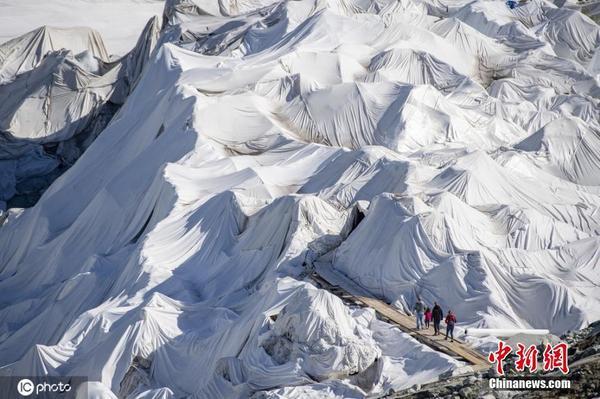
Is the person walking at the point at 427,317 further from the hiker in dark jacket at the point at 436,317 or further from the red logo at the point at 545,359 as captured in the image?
the red logo at the point at 545,359

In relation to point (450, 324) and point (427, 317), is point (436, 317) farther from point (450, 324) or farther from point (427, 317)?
point (427, 317)

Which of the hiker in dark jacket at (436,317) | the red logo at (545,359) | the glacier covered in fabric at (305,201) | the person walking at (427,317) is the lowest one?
the glacier covered in fabric at (305,201)

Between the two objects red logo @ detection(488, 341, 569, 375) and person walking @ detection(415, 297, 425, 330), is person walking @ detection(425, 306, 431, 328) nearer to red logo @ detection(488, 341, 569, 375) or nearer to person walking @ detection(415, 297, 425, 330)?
person walking @ detection(415, 297, 425, 330)

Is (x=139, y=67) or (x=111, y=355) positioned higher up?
(x=111, y=355)

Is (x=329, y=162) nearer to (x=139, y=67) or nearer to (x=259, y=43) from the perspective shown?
(x=259, y=43)

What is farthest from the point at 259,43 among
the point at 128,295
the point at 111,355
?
the point at 111,355

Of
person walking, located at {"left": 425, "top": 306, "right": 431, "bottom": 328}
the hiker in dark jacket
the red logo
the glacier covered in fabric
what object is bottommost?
the glacier covered in fabric

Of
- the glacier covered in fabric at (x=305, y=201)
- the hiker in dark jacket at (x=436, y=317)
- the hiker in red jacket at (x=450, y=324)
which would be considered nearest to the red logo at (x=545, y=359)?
the glacier covered in fabric at (x=305, y=201)

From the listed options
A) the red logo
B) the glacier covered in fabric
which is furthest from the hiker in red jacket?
the red logo
